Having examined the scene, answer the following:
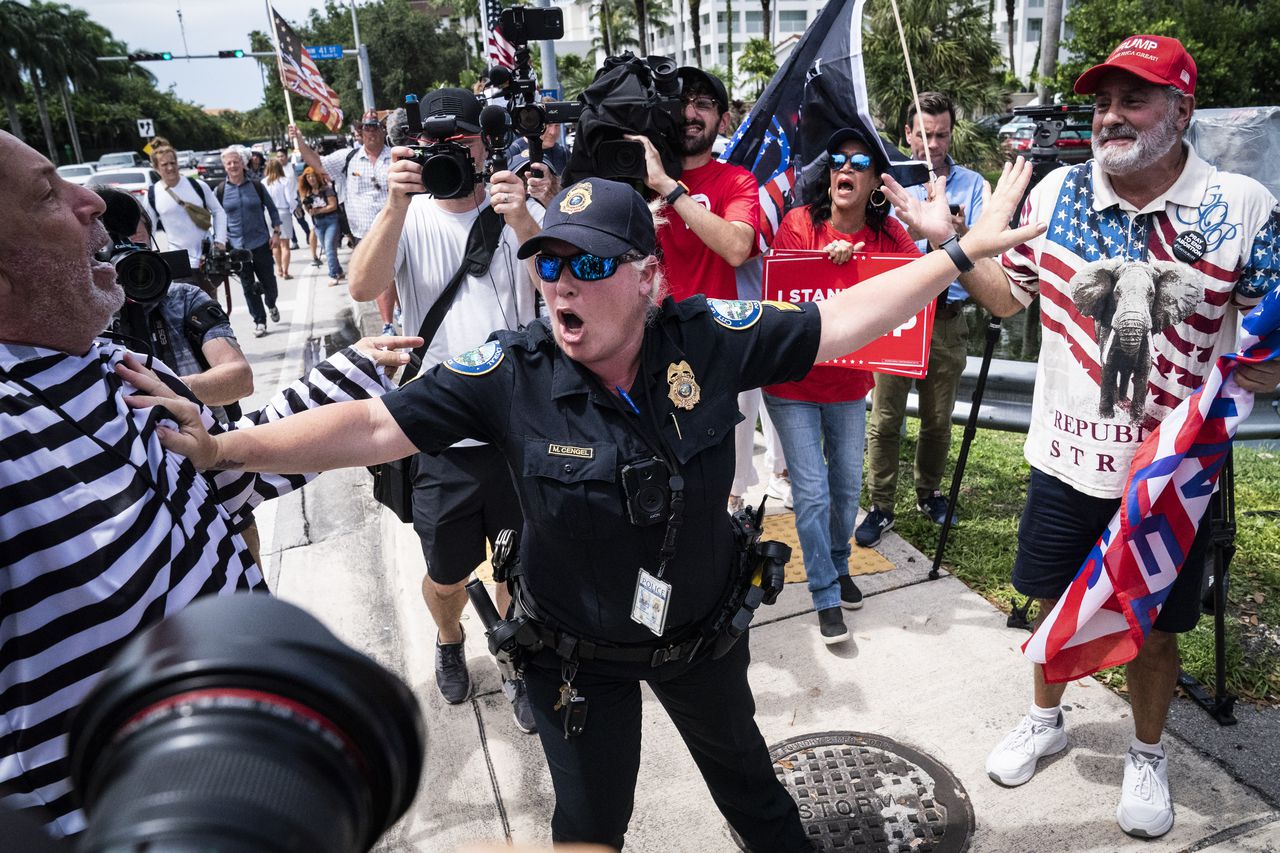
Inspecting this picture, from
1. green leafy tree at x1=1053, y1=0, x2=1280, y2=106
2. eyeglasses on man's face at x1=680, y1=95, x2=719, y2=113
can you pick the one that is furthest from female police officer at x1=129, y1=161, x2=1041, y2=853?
green leafy tree at x1=1053, y1=0, x2=1280, y2=106

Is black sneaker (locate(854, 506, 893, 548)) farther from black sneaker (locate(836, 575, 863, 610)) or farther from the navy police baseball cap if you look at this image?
the navy police baseball cap

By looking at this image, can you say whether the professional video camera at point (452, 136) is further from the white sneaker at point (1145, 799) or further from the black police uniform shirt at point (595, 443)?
the white sneaker at point (1145, 799)

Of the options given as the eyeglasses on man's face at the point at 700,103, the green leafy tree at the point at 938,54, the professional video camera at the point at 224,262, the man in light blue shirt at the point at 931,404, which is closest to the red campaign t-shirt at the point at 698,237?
the eyeglasses on man's face at the point at 700,103

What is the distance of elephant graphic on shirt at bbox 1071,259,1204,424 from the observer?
8.63 feet

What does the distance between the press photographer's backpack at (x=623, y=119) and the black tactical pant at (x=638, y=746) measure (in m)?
2.32

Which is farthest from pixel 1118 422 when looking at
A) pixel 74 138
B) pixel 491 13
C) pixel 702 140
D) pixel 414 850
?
pixel 74 138

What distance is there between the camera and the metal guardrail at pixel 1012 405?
5.29 m

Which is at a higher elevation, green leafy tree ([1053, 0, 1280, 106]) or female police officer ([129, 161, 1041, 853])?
green leafy tree ([1053, 0, 1280, 106])

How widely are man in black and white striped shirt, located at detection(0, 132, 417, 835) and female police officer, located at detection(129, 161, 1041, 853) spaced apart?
9.5 inches

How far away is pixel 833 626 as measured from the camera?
379cm

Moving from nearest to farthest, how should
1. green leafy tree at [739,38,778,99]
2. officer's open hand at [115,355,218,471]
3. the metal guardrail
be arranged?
officer's open hand at [115,355,218,471], the metal guardrail, green leafy tree at [739,38,778,99]

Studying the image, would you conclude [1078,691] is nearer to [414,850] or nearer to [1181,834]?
[1181,834]

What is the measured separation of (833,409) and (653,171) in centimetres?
133

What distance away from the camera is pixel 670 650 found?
2.21m
